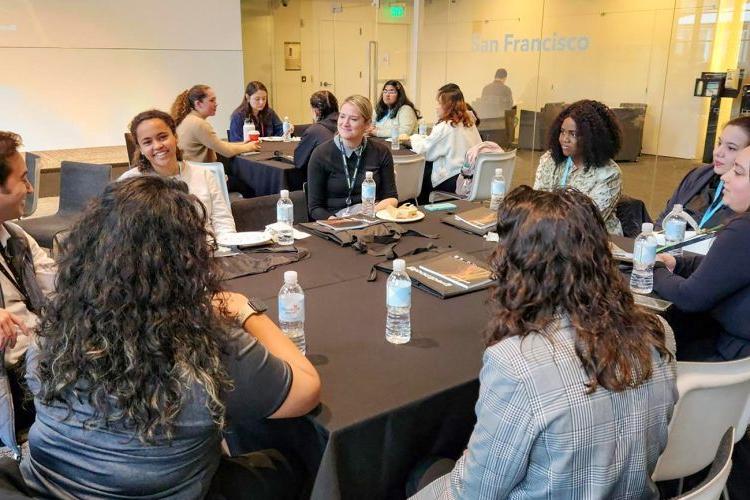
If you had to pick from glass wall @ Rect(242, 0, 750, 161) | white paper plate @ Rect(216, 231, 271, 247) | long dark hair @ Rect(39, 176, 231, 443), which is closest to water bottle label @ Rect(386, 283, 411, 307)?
long dark hair @ Rect(39, 176, 231, 443)

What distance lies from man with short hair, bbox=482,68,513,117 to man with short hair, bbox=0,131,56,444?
5560 mm

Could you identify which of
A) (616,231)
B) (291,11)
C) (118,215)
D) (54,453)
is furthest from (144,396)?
(291,11)

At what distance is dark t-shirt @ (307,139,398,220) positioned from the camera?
347 cm

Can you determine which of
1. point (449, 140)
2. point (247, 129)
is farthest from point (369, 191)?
point (247, 129)

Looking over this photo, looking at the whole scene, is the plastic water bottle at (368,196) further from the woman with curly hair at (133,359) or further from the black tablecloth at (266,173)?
the woman with curly hair at (133,359)

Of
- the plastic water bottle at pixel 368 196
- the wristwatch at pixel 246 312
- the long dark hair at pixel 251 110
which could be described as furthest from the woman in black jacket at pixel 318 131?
the wristwatch at pixel 246 312

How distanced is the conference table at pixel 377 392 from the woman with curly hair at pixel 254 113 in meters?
4.48

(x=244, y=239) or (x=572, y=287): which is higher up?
(x=572, y=287)

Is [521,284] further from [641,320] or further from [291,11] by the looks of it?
[291,11]

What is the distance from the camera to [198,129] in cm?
484

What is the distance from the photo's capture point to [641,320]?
3.99 feet

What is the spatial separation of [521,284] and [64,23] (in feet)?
22.6

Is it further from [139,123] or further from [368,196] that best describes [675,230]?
[139,123]

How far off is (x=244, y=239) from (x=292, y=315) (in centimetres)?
97
